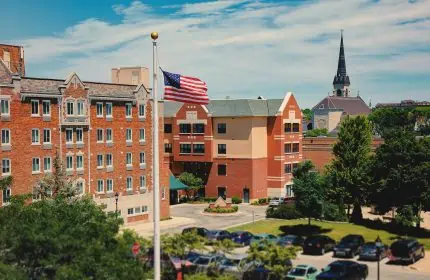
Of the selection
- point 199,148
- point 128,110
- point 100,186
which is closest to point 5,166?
point 100,186

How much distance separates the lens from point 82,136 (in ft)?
172

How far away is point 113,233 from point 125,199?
1215 inches

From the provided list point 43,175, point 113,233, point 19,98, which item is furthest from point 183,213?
point 113,233

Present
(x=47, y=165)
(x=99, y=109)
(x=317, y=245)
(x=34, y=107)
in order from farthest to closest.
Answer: (x=99, y=109) → (x=47, y=165) → (x=34, y=107) → (x=317, y=245)

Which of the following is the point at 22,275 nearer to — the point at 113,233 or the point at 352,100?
the point at 113,233

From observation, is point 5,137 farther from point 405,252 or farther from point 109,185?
point 405,252

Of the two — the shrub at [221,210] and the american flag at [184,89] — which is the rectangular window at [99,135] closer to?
the shrub at [221,210]

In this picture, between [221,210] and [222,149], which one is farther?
[222,149]

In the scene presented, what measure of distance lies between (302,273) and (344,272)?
95.9 inches

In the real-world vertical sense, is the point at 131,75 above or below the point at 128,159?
above

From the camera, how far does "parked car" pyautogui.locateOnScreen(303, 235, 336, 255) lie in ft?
142

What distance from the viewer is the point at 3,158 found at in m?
46.8

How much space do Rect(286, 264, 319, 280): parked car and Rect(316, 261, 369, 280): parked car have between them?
567mm

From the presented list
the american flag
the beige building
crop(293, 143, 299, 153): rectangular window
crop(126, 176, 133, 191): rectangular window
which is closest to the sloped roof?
crop(293, 143, 299, 153): rectangular window
